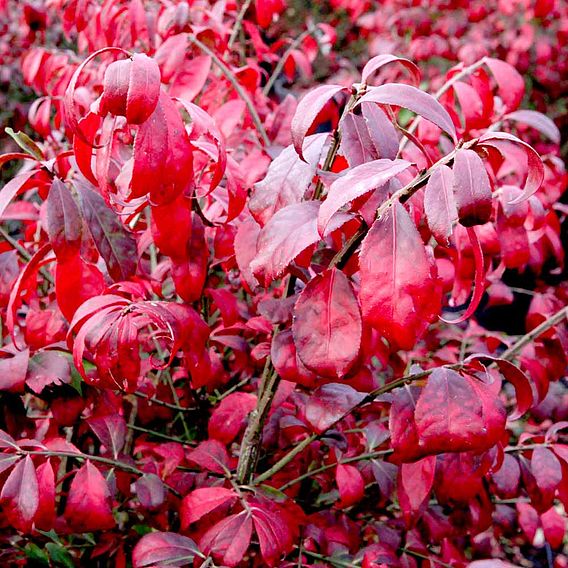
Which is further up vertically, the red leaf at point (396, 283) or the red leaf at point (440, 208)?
the red leaf at point (440, 208)

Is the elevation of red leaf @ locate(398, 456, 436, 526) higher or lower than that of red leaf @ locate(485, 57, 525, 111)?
lower

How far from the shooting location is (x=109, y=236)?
93cm

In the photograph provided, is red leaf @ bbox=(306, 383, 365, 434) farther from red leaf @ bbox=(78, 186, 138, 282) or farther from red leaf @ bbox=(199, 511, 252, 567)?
red leaf @ bbox=(78, 186, 138, 282)

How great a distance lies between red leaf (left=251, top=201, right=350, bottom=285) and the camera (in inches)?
27.9

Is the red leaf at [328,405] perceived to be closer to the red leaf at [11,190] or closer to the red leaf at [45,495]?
the red leaf at [45,495]

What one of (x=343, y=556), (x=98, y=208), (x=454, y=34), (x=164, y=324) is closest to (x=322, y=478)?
(x=343, y=556)

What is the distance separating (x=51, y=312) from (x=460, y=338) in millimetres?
1060

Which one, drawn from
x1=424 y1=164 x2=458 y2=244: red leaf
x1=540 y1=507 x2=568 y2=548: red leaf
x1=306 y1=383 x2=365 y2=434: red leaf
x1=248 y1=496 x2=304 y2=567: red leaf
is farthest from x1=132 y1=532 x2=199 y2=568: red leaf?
x1=540 y1=507 x2=568 y2=548: red leaf

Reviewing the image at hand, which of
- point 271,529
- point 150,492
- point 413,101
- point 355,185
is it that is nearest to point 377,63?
point 413,101

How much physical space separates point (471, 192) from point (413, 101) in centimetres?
15

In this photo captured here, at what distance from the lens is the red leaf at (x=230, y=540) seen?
0.90 m

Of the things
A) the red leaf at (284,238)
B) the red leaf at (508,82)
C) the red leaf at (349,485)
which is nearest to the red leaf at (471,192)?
the red leaf at (284,238)

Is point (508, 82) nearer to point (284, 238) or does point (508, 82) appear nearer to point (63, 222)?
point (284, 238)

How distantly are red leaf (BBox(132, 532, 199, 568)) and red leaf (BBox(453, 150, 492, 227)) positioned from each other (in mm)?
641
